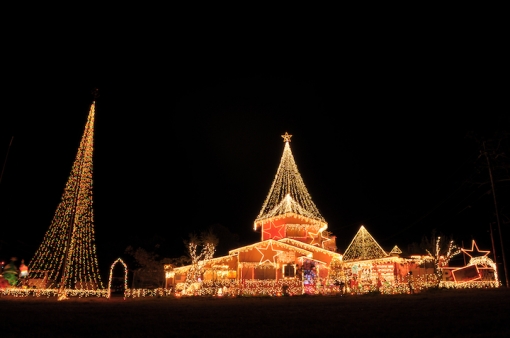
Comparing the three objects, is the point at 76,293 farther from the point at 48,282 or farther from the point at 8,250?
the point at 8,250

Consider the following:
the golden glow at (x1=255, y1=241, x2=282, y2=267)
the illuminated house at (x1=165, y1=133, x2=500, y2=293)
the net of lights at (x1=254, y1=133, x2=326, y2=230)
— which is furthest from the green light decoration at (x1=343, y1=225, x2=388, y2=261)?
the golden glow at (x1=255, y1=241, x2=282, y2=267)

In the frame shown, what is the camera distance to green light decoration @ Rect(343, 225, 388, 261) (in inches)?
1439

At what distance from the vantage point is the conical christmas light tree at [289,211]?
38.1m

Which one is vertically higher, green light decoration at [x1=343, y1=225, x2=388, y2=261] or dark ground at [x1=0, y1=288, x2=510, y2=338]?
green light decoration at [x1=343, y1=225, x2=388, y2=261]

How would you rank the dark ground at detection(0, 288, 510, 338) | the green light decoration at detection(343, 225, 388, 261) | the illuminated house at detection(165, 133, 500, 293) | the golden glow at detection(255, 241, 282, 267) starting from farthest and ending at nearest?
the green light decoration at detection(343, 225, 388, 261) < the golden glow at detection(255, 241, 282, 267) < the illuminated house at detection(165, 133, 500, 293) < the dark ground at detection(0, 288, 510, 338)

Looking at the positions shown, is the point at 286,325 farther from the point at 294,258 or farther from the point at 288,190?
the point at 288,190

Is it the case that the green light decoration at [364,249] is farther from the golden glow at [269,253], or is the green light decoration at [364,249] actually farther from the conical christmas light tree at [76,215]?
the conical christmas light tree at [76,215]

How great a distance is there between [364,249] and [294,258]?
8104mm

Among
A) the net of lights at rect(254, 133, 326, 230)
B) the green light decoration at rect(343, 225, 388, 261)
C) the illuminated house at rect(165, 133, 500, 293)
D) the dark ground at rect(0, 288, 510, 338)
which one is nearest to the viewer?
the dark ground at rect(0, 288, 510, 338)

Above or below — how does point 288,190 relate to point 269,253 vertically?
above

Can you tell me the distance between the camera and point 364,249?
1479 inches

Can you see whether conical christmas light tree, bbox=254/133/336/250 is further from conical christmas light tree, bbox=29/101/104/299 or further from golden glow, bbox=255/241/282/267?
conical christmas light tree, bbox=29/101/104/299

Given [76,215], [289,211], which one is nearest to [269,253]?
[289,211]

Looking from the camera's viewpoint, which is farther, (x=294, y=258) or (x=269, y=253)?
(x=269, y=253)
